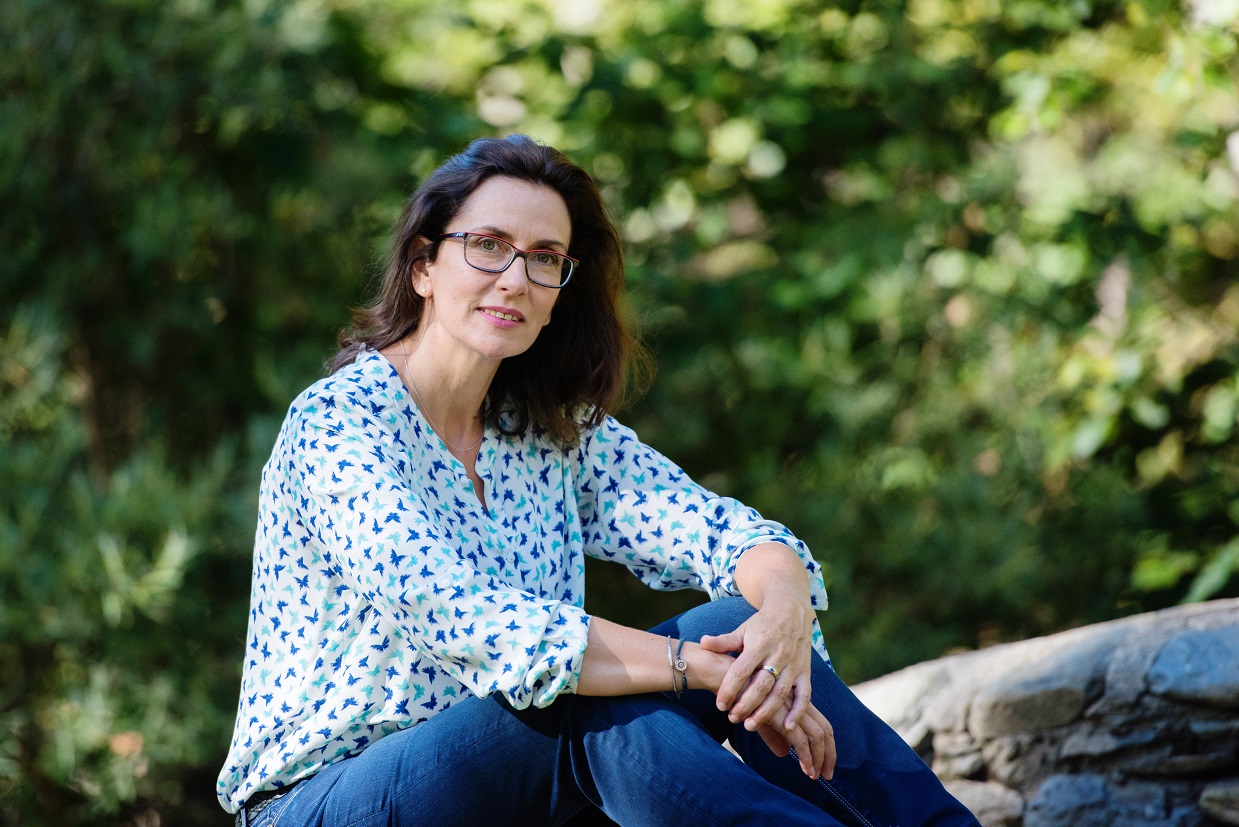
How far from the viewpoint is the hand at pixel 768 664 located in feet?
5.55

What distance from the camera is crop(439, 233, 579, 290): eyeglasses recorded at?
76.9 inches

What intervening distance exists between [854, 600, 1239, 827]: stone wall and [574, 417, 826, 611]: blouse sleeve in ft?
2.26

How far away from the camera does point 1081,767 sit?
2473 millimetres

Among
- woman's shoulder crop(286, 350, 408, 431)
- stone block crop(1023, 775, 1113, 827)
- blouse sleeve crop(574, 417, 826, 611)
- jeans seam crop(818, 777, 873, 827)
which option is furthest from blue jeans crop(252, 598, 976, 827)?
stone block crop(1023, 775, 1113, 827)

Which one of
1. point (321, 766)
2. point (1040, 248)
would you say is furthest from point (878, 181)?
point (321, 766)

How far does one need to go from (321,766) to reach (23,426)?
1.98m

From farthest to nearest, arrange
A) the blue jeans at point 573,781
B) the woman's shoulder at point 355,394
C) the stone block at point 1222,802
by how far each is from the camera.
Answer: the stone block at point 1222,802, the woman's shoulder at point 355,394, the blue jeans at point 573,781

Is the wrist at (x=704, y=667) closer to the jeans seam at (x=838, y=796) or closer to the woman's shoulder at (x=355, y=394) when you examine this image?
the jeans seam at (x=838, y=796)

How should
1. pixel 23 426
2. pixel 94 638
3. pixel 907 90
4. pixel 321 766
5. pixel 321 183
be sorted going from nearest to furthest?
pixel 321 766 < pixel 94 638 < pixel 23 426 < pixel 321 183 < pixel 907 90

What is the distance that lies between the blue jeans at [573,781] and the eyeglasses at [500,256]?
2.14ft

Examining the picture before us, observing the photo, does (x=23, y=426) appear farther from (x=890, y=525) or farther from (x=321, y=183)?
(x=890, y=525)

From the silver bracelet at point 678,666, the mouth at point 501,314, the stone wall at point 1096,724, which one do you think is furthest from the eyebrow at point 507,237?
the stone wall at point 1096,724

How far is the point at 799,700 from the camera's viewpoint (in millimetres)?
1730

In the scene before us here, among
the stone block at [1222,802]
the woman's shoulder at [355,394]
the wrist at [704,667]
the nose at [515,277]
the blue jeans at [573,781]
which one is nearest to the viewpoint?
the blue jeans at [573,781]
